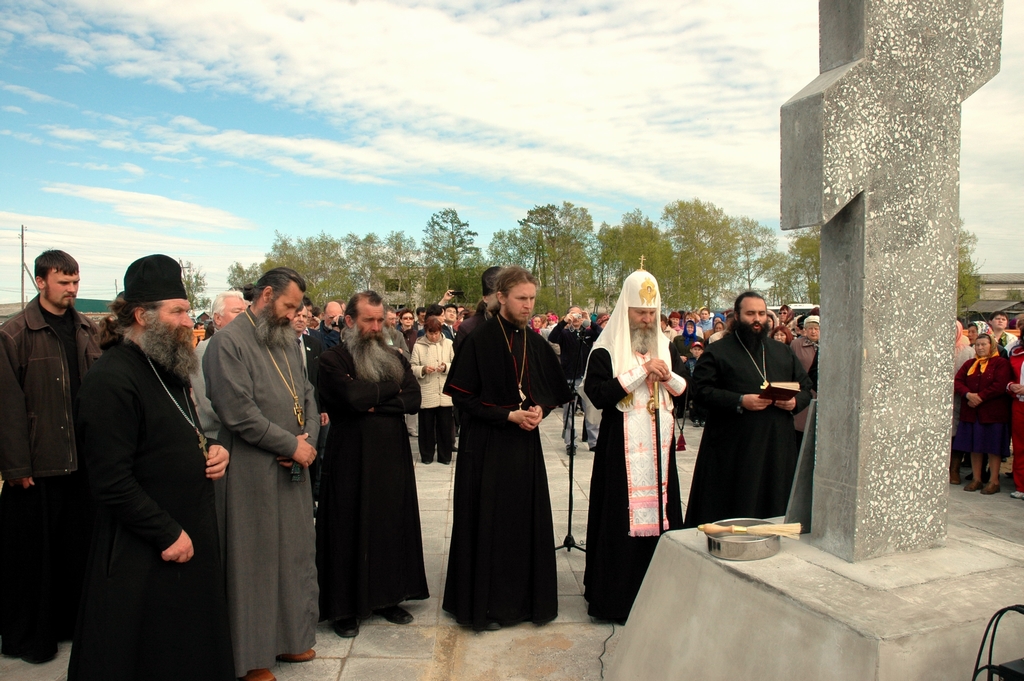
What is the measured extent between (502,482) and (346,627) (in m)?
1.28

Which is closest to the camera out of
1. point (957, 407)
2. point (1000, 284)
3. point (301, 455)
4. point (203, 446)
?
point (203, 446)

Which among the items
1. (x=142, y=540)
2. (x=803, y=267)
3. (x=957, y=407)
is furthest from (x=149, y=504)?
(x=803, y=267)

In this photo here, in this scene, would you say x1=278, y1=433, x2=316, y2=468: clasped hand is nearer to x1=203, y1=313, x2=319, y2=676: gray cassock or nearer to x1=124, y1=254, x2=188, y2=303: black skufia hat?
x1=203, y1=313, x2=319, y2=676: gray cassock

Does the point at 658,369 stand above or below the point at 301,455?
above

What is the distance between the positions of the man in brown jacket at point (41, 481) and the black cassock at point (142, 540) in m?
1.55

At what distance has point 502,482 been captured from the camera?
4.49 m

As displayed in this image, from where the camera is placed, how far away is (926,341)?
260cm

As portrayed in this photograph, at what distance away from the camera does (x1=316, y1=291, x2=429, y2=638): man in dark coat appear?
438cm

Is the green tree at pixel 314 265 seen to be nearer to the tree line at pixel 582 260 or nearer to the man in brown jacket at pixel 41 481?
the tree line at pixel 582 260

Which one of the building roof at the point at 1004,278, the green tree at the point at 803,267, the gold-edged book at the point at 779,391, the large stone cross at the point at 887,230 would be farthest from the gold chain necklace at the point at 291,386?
the building roof at the point at 1004,278

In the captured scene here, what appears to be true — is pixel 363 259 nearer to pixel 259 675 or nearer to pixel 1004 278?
pixel 259 675

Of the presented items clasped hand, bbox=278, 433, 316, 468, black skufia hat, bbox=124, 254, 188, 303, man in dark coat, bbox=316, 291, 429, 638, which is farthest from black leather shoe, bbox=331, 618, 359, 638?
black skufia hat, bbox=124, 254, 188, 303

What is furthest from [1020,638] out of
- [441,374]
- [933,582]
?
[441,374]

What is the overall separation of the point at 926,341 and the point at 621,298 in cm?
222
